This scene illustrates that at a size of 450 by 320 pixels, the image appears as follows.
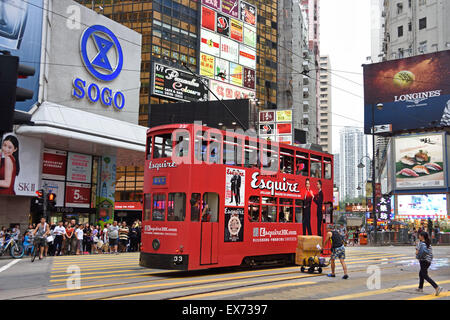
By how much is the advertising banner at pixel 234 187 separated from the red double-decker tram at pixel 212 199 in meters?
0.03

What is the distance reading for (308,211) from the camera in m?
17.7

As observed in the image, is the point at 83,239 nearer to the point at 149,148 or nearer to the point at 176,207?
the point at 149,148

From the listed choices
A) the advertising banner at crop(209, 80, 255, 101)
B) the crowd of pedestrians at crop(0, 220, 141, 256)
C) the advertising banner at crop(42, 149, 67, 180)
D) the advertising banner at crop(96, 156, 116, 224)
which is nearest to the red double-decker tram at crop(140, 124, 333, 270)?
the crowd of pedestrians at crop(0, 220, 141, 256)

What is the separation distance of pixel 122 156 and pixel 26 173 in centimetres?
864

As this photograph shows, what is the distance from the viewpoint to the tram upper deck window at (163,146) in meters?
14.2

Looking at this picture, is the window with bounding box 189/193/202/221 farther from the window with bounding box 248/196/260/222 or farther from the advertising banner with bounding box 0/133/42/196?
the advertising banner with bounding box 0/133/42/196

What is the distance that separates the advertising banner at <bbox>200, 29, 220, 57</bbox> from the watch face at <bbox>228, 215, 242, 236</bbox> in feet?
164

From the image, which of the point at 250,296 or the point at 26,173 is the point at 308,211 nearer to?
the point at 250,296

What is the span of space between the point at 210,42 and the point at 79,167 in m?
36.2

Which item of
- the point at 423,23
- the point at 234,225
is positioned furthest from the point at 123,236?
the point at 423,23

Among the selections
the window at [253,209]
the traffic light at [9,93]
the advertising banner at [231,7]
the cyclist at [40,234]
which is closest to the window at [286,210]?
the window at [253,209]

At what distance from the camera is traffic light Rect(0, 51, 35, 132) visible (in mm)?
7152

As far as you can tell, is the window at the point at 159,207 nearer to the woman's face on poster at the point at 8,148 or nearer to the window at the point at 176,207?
the window at the point at 176,207

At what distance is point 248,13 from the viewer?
6712 cm
